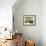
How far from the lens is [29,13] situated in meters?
5.65

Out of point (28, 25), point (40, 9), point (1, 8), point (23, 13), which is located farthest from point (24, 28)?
point (1, 8)

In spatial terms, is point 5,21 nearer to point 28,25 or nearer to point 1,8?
point 1,8

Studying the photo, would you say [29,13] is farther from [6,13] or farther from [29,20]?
[6,13]

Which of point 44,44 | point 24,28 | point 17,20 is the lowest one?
point 44,44

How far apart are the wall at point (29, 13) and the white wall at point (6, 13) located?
1.32 meters

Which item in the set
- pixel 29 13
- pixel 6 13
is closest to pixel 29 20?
pixel 29 13

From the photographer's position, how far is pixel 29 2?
568 centimetres

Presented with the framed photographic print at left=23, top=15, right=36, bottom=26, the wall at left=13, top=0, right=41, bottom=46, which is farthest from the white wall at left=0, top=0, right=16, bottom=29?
the framed photographic print at left=23, top=15, right=36, bottom=26

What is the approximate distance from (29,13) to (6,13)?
1638 mm

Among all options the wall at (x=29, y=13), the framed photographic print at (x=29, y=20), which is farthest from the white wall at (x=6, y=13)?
the framed photographic print at (x=29, y=20)

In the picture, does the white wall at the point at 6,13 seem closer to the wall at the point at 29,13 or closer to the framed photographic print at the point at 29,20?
the wall at the point at 29,13

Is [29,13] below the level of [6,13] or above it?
above

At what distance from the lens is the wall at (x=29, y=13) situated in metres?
5.66

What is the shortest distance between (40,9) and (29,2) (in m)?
0.64
